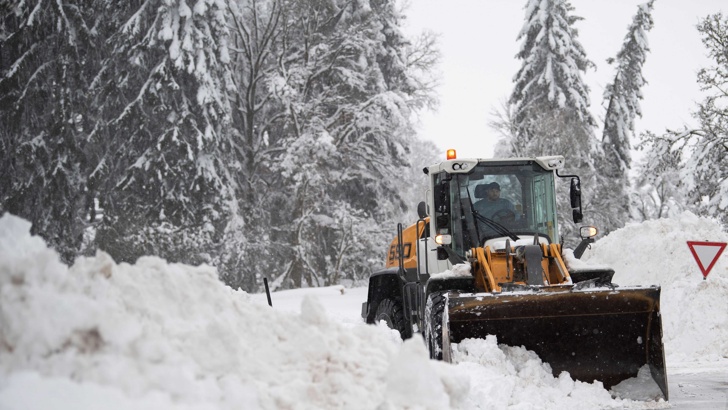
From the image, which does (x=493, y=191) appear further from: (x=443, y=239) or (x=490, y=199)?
(x=443, y=239)

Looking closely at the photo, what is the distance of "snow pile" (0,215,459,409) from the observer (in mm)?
3342

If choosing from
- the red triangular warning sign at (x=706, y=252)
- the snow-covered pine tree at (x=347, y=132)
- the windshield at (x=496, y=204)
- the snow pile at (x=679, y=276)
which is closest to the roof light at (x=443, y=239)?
the windshield at (x=496, y=204)

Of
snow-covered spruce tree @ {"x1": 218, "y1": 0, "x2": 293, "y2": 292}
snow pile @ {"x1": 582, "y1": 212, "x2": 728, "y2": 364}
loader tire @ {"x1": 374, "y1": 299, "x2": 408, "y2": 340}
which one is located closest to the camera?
loader tire @ {"x1": 374, "y1": 299, "x2": 408, "y2": 340}

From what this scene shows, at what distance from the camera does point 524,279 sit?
7.62 metres

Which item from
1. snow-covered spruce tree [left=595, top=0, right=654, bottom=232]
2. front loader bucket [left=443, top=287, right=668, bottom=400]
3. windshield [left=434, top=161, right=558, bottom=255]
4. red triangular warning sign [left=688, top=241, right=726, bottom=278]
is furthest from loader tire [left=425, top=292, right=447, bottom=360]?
snow-covered spruce tree [left=595, top=0, right=654, bottom=232]

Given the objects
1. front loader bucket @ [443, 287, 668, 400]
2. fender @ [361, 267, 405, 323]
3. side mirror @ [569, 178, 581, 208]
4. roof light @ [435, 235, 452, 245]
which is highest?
side mirror @ [569, 178, 581, 208]

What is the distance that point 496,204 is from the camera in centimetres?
845

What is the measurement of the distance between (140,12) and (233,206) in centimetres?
610

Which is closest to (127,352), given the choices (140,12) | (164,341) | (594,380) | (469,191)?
(164,341)

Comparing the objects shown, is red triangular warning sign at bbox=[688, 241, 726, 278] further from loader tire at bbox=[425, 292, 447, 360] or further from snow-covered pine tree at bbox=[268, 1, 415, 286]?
snow-covered pine tree at bbox=[268, 1, 415, 286]

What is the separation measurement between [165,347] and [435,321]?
11.8 feet

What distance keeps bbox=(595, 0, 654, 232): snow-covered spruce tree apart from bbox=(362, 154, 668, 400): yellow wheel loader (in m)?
23.1

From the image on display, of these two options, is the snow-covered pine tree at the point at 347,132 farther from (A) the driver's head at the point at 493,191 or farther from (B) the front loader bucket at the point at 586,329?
(B) the front loader bucket at the point at 586,329

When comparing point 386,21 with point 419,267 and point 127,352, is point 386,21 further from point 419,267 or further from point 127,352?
point 127,352
